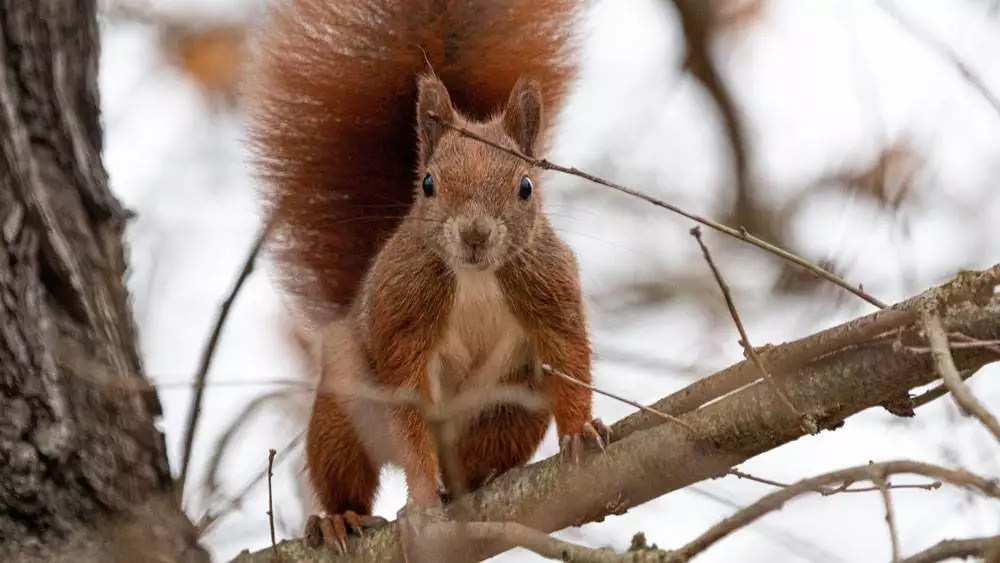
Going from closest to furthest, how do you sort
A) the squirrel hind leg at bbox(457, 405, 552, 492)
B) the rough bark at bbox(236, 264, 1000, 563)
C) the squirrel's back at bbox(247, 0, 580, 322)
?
the rough bark at bbox(236, 264, 1000, 563), the squirrel hind leg at bbox(457, 405, 552, 492), the squirrel's back at bbox(247, 0, 580, 322)

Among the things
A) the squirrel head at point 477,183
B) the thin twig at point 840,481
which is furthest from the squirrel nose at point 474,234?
the thin twig at point 840,481

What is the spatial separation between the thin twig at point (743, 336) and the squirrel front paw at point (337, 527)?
86 centimetres

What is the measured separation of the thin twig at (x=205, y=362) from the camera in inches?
68.4

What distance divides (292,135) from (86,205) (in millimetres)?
723

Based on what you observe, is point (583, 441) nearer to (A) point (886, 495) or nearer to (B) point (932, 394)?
(B) point (932, 394)

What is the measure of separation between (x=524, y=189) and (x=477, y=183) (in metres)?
0.10

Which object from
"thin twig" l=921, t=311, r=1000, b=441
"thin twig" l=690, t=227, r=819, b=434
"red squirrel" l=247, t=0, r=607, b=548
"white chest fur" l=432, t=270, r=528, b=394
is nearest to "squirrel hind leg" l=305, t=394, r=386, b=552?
"red squirrel" l=247, t=0, r=607, b=548

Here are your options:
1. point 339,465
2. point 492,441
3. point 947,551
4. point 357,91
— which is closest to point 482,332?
point 492,441

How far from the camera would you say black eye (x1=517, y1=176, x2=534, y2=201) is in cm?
234

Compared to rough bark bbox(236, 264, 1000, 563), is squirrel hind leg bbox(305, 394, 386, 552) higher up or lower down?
higher up

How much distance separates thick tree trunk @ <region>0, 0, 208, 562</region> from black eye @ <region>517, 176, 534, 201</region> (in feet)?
2.37

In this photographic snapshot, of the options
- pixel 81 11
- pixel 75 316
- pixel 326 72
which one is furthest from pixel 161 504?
pixel 326 72

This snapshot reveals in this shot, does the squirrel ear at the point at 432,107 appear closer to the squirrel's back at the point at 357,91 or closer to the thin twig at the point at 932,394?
the squirrel's back at the point at 357,91

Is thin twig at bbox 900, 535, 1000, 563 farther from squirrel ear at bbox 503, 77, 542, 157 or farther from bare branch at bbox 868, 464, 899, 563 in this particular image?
squirrel ear at bbox 503, 77, 542, 157
